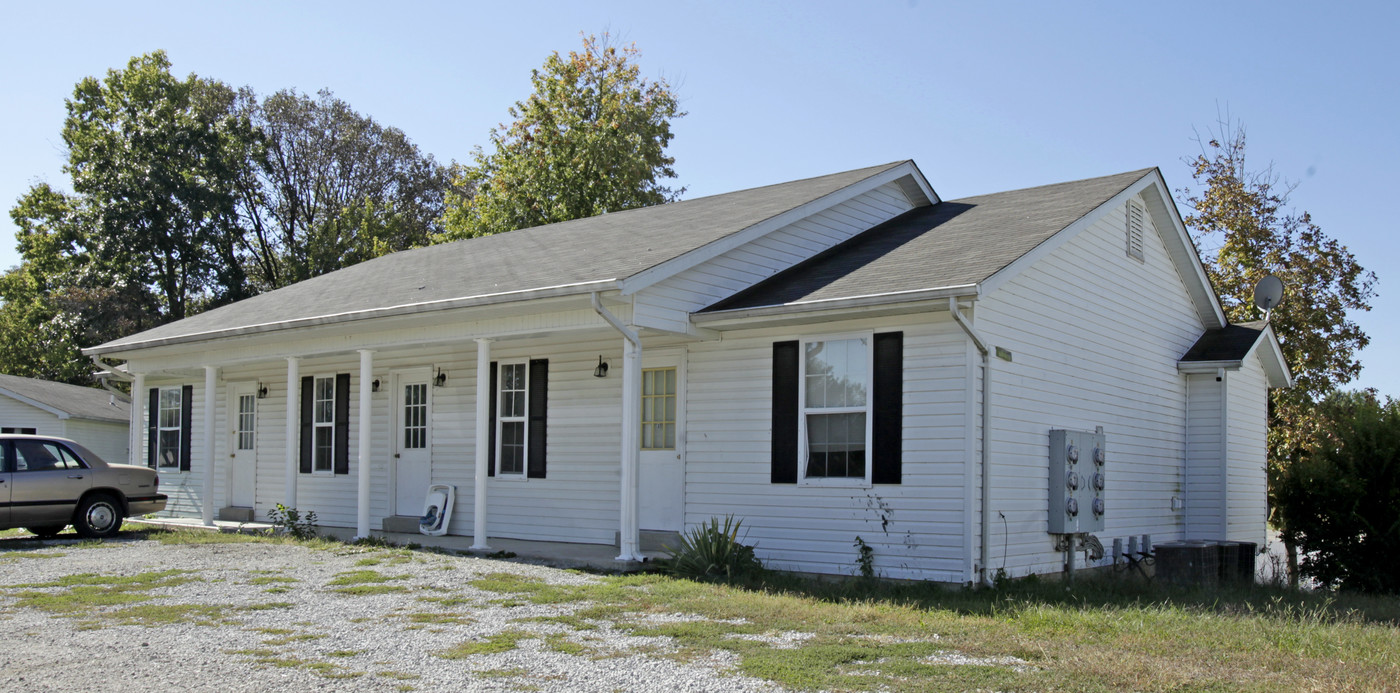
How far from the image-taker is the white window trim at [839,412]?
1123cm

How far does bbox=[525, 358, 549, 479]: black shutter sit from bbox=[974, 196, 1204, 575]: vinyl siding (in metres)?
5.93

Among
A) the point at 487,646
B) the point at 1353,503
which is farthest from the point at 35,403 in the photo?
the point at 1353,503

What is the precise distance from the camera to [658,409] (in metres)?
13.3

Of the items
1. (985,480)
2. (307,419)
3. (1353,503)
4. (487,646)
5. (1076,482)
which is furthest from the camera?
(307,419)

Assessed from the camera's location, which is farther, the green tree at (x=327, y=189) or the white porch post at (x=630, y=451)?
the green tree at (x=327, y=189)

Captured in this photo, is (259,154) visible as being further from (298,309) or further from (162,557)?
(162,557)

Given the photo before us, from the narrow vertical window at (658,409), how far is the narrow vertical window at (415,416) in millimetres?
4173

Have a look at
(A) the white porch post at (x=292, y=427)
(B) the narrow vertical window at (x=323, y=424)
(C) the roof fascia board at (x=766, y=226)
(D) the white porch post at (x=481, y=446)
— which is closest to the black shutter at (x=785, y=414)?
(C) the roof fascia board at (x=766, y=226)

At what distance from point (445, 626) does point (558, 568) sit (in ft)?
11.1

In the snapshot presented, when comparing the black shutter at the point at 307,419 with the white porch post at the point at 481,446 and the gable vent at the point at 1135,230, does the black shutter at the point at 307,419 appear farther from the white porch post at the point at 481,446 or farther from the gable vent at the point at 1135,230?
the gable vent at the point at 1135,230

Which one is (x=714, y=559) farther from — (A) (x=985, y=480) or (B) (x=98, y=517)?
(B) (x=98, y=517)

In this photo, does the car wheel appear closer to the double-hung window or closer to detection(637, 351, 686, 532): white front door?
detection(637, 351, 686, 532): white front door

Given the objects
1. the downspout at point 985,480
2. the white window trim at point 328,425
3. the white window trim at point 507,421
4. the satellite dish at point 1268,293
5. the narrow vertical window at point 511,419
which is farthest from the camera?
the white window trim at point 328,425

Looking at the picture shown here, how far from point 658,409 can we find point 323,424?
6.92 metres
